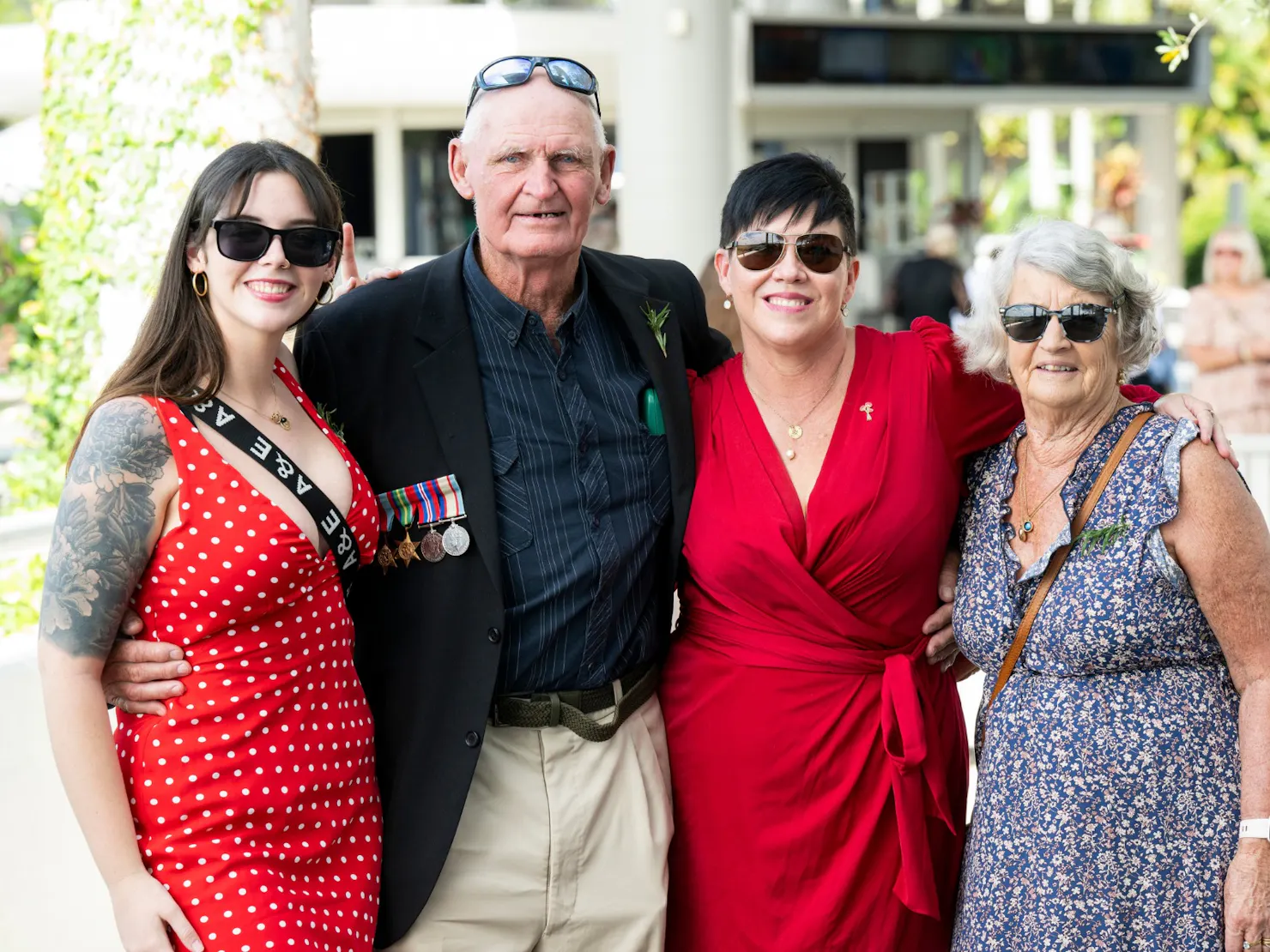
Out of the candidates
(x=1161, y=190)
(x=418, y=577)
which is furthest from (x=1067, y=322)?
(x=1161, y=190)

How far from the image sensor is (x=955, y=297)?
38.5 feet

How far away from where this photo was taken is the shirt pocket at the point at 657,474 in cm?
313

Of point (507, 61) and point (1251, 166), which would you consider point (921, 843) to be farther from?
point (1251, 166)

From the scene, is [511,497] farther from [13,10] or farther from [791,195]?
[13,10]

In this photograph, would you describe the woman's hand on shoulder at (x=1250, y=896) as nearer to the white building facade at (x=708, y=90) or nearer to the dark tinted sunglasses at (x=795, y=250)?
the dark tinted sunglasses at (x=795, y=250)

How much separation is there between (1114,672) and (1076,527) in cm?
28

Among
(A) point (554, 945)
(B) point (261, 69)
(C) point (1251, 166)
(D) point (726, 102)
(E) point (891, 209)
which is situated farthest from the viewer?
(C) point (1251, 166)

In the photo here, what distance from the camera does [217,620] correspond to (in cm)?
238

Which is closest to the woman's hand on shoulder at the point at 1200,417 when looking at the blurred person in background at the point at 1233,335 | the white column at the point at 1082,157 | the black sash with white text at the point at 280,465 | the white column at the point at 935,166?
the black sash with white text at the point at 280,465

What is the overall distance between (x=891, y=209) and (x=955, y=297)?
3285 millimetres

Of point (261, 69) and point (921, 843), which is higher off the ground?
point (261, 69)

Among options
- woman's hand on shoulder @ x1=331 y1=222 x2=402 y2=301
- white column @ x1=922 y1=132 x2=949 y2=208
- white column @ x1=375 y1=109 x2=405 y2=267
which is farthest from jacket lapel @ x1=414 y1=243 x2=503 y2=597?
white column @ x1=922 y1=132 x2=949 y2=208

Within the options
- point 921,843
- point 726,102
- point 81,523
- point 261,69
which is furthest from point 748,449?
point 726,102

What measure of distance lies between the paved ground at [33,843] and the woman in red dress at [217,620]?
3.96ft
